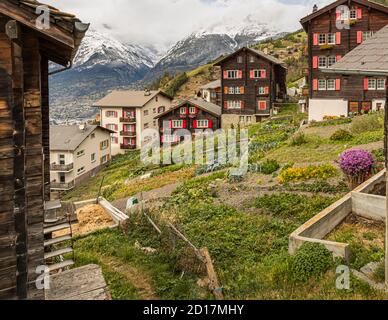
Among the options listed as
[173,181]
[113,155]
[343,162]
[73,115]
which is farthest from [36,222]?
[73,115]

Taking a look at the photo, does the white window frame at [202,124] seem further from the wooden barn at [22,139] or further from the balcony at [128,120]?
the wooden barn at [22,139]

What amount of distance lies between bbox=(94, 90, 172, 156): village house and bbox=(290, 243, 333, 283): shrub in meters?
61.5

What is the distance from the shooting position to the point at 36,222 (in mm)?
6641

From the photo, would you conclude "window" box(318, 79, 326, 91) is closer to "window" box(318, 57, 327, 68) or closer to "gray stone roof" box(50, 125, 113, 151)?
"window" box(318, 57, 327, 68)

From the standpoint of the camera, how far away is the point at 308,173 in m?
20.2

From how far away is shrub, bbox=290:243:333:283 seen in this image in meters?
9.64

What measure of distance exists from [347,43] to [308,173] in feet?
93.0

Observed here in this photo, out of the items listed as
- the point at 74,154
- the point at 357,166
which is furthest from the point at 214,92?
the point at 357,166

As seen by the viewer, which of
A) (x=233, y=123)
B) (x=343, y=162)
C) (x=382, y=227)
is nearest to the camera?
(x=382, y=227)

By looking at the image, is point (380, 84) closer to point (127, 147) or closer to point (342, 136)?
point (342, 136)

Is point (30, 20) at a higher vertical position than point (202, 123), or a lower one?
higher

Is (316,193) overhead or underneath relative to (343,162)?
underneath
